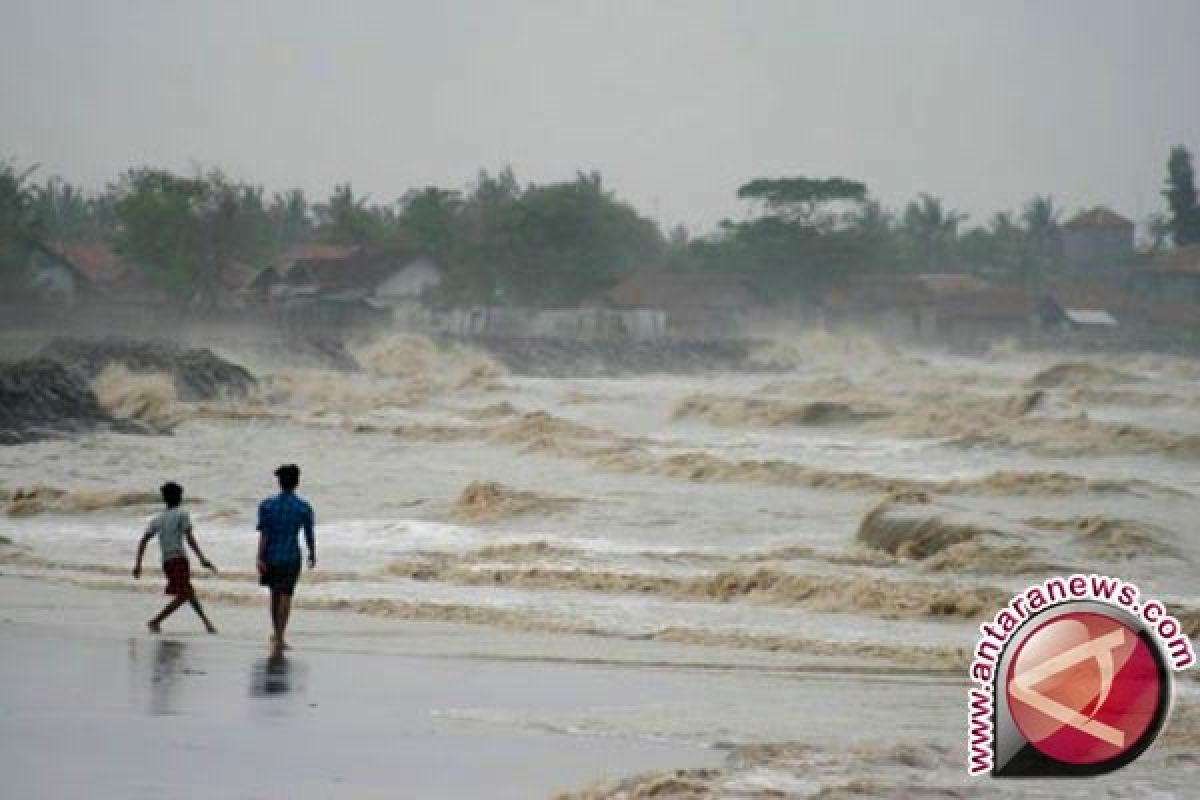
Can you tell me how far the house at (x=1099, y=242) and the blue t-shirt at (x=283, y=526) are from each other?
143152mm

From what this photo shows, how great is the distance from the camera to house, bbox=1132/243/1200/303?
430 ft

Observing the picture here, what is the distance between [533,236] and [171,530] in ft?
298

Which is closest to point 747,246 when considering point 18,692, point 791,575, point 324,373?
point 324,373

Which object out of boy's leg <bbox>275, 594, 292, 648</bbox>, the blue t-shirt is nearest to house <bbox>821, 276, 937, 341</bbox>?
the blue t-shirt

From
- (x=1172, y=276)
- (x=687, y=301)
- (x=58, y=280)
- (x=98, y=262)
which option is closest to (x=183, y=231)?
(x=58, y=280)

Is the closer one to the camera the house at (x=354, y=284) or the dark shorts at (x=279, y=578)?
the dark shorts at (x=279, y=578)

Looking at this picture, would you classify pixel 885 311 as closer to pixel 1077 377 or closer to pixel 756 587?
pixel 1077 377

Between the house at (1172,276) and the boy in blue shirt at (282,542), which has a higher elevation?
the house at (1172,276)

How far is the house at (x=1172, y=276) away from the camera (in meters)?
131

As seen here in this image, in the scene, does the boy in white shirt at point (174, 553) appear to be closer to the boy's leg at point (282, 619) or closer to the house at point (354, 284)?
the boy's leg at point (282, 619)

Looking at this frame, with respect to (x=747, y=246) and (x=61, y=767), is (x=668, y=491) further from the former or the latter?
(x=747, y=246)

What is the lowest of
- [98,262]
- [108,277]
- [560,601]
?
[560,601]

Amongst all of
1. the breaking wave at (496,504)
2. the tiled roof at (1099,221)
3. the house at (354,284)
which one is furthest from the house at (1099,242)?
the breaking wave at (496,504)

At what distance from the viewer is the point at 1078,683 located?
7.98 metres
